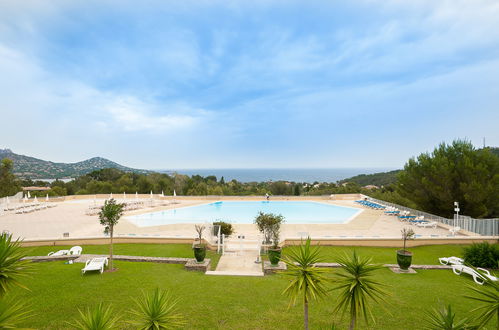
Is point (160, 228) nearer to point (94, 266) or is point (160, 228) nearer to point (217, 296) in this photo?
point (94, 266)

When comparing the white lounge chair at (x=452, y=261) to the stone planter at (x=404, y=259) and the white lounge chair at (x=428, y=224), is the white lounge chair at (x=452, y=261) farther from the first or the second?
the white lounge chair at (x=428, y=224)

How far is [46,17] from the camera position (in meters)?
17.0

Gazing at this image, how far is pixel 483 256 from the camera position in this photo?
9.83 metres

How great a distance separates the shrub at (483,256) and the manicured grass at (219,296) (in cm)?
188

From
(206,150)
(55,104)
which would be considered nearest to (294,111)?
(206,150)

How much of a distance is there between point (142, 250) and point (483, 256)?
14587 mm

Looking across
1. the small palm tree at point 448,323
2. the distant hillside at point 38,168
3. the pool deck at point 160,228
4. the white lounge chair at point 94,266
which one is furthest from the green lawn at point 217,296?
the distant hillside at point 38,168

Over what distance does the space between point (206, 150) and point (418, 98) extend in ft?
158

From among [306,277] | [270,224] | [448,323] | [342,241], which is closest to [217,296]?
[306,277]

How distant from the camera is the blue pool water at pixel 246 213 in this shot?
19500 mm

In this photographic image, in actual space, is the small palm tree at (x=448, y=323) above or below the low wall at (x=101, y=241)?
above

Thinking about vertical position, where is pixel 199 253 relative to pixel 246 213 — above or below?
above

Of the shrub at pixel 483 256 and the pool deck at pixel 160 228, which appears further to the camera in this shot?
the pool deck at pixel 160 228

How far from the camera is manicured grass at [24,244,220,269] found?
1117 cm
